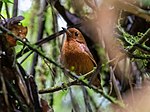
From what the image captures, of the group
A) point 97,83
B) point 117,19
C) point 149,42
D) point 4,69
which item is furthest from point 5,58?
point 149,42

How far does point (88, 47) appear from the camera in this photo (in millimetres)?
2340

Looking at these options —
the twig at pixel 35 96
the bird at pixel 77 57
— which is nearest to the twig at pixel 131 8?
the twig at pixel 35 96

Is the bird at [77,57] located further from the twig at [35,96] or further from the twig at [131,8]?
the twig at [35,96]

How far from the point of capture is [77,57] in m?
2.06

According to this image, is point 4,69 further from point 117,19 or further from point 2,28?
point 117,19

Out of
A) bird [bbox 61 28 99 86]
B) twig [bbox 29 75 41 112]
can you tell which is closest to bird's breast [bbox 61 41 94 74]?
bird [bbox 61 28 99 86]

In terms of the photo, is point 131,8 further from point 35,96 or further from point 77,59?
point 77,59

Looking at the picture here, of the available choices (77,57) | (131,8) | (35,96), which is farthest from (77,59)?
(35,96)

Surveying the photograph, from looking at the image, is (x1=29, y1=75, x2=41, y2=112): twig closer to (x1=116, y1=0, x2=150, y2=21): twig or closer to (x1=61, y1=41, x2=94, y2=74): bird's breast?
(x1=116, y1=0, x2=150, y2=21): twig

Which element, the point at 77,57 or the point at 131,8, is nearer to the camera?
the point at 131,8

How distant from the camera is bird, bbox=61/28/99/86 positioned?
2.00m

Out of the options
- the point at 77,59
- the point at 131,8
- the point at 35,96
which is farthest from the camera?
the point at 77,59

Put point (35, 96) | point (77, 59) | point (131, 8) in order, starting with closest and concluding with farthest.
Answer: point (35, 96) < point (131, 8) < point (77, 59)

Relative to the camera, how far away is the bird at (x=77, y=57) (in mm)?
1999
